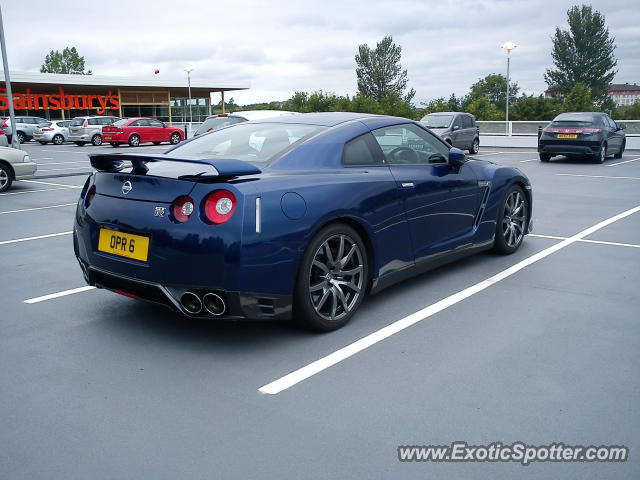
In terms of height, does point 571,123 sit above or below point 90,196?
above

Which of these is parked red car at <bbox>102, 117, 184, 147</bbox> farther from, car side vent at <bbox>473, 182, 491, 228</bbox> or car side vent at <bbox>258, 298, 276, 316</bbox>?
car side vent at <bbox>258, 298, 276, 316</bbox>

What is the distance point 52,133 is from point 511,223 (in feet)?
109

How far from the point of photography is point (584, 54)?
73625mm

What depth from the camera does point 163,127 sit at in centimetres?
3272

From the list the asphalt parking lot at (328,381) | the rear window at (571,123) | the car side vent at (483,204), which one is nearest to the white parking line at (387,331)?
the asphalt parking lot at (328,381)

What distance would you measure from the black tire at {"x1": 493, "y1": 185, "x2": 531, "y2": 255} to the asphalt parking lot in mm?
581

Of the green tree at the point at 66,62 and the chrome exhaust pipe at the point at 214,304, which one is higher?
the green tree at the point at 66,62

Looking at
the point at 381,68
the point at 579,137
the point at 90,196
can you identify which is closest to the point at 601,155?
the point at 579,137

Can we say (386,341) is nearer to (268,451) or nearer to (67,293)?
(268,451)

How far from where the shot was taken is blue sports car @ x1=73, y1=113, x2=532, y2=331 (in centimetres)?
365

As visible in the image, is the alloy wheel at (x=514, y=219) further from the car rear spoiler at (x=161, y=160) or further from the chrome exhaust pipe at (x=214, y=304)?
the chrome exhaust pipe at (x=214, y=304)

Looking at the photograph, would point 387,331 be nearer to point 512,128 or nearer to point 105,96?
point 512,128

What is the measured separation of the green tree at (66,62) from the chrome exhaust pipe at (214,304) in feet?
346

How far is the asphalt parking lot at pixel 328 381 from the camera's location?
2.68m
